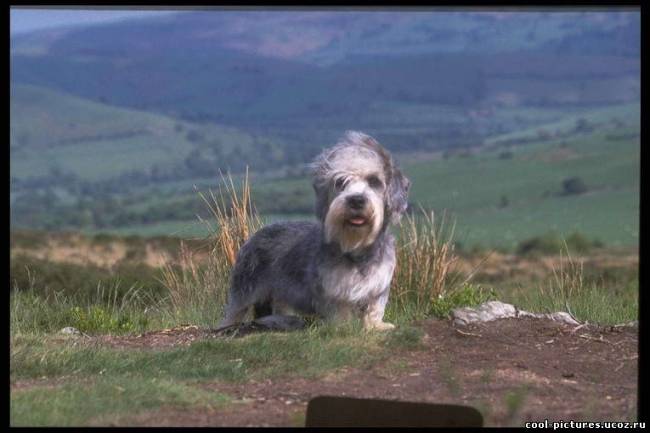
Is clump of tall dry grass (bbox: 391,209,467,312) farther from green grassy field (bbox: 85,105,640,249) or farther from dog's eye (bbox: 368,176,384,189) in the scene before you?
green grassy field (bbox: 85,105,640,249)

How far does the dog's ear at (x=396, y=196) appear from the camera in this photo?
10.8 metres

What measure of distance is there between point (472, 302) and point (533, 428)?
4.00 m

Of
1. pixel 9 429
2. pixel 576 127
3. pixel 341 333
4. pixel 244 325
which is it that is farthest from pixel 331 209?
pixel 576 127

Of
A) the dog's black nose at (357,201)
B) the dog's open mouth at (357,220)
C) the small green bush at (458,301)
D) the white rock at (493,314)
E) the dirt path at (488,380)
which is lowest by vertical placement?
the dirt path at (488,380)

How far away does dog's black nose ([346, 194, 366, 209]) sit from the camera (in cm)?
1043

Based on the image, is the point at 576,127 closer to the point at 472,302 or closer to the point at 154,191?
the point at 154,191

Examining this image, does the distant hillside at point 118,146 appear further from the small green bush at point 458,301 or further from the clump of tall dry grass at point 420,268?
the small green bush at point 458,301

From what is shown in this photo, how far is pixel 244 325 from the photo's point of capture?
1159 cm

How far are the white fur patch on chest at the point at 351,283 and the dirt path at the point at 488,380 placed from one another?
0.52m

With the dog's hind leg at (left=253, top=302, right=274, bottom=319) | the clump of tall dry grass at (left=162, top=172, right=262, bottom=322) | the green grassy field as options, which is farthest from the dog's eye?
the green grassy field

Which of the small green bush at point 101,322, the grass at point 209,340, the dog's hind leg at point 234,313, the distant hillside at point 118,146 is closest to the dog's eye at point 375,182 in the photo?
the grass at point 209,340

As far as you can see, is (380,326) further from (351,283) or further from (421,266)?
(421,266)

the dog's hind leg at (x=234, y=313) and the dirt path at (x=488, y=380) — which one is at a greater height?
the dog's hind leg at (x=234, y=313)
